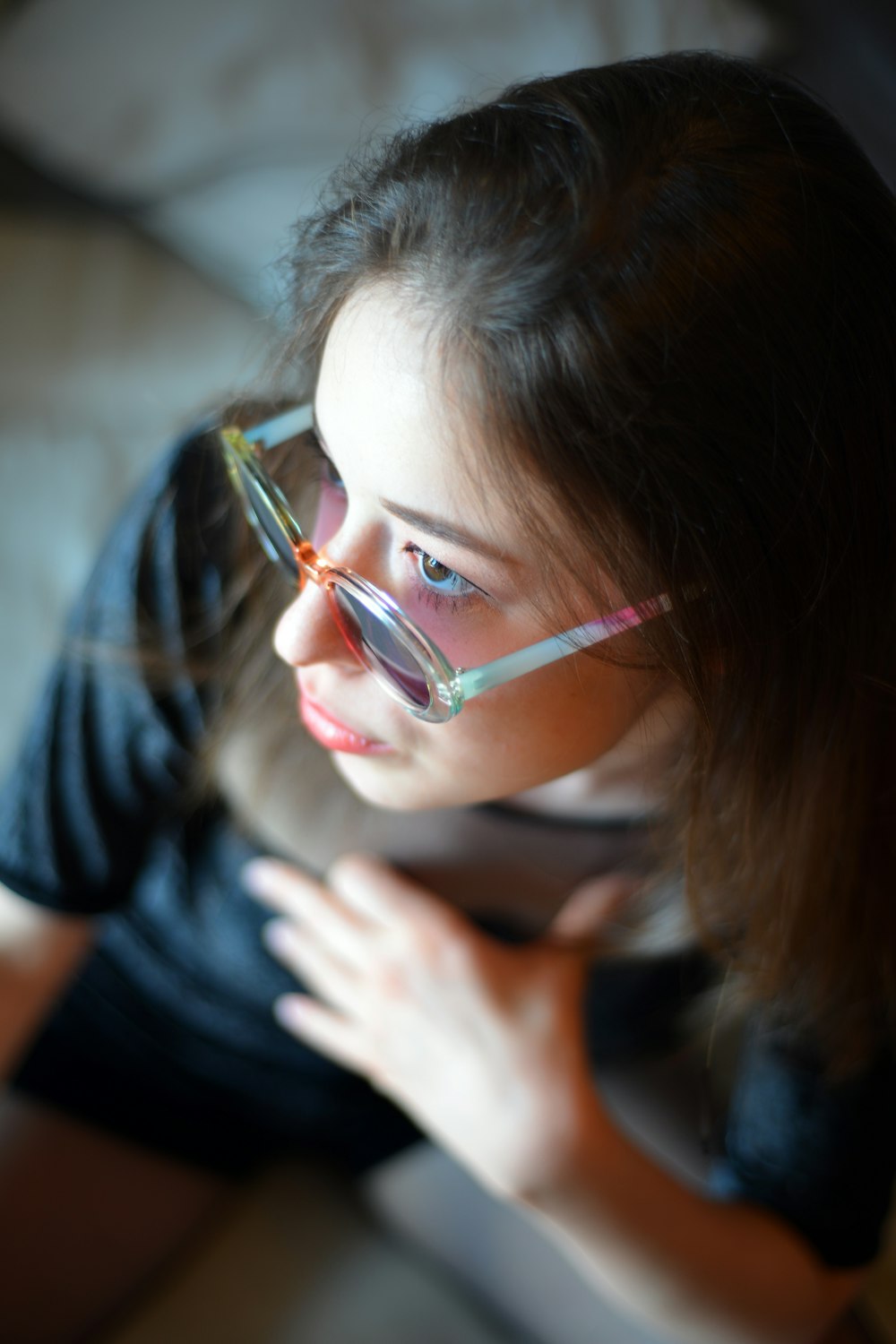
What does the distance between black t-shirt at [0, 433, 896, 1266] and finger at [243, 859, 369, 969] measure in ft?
0.11

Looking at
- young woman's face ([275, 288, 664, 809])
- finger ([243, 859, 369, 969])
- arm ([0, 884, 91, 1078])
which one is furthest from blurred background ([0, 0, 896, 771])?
young woman's face ([275, 288, 664, 809])

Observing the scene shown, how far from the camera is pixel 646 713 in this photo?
604 millimetres

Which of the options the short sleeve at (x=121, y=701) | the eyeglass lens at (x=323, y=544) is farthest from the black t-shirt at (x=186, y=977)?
the eyeglass lens at (x=323, y=544)

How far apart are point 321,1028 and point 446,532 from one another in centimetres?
49

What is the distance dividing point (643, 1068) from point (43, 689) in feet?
2.05

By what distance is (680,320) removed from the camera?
44 cm

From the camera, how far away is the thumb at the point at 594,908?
2.63ft

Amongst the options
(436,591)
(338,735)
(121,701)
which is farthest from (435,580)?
(121,701)

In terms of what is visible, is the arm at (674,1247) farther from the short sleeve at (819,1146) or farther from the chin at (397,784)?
the chin at (397,784)

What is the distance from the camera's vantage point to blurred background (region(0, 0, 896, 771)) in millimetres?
903

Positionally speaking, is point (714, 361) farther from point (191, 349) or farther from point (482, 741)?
point (191, 349)

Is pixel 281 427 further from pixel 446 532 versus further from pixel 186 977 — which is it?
pixel 186 977

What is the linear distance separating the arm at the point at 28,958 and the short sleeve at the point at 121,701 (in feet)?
0.12

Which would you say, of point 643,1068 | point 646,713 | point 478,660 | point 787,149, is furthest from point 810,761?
point 643,1068
